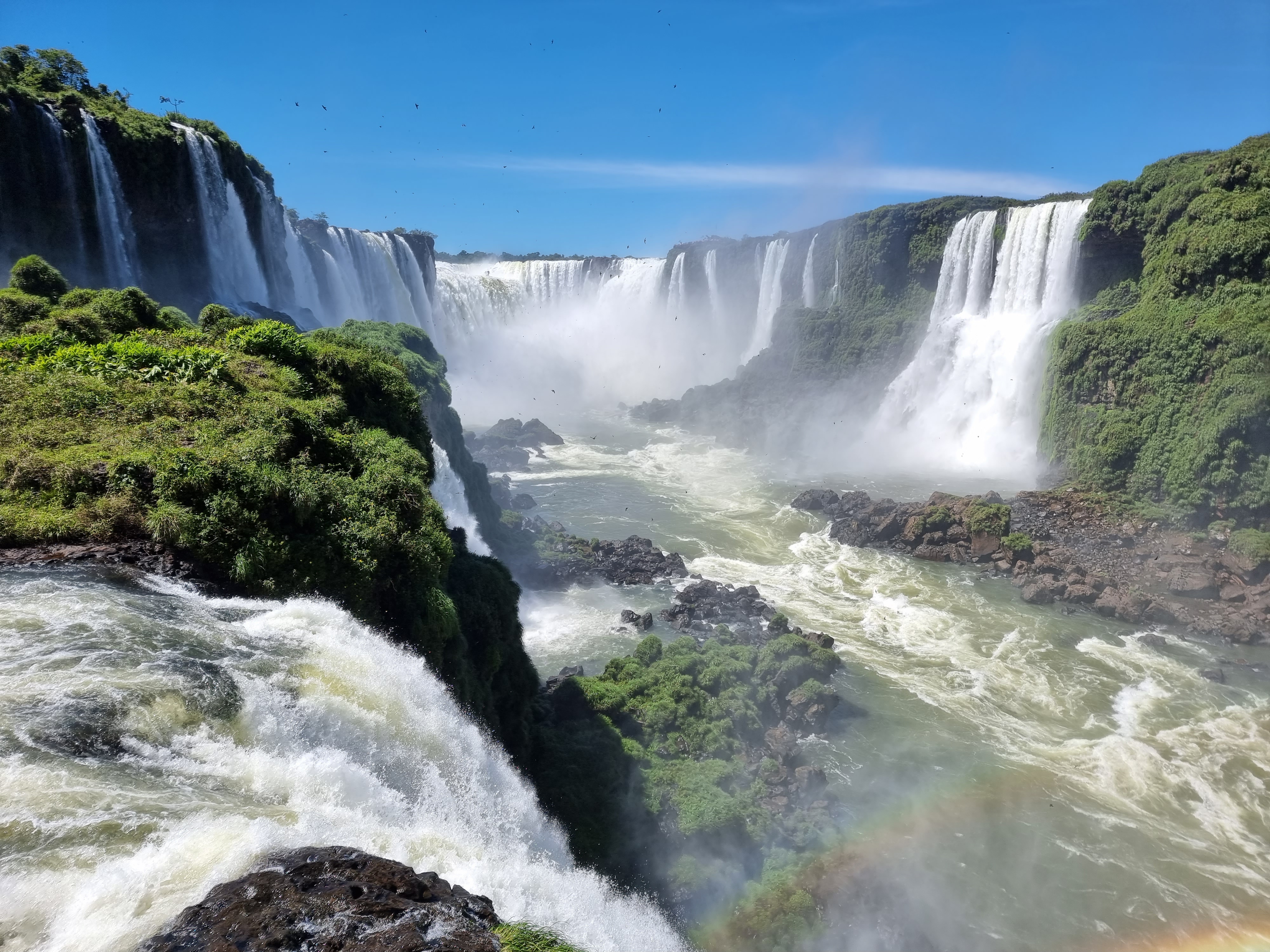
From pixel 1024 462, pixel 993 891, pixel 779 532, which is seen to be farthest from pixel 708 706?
pixel 1024 462

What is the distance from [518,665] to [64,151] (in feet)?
89.8

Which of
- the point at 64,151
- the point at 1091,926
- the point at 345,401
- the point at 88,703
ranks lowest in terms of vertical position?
the point at 1091,926

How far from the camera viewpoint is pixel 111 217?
26766mm

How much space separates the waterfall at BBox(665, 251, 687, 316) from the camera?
61.2 meters

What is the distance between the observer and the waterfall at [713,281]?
5950 cm

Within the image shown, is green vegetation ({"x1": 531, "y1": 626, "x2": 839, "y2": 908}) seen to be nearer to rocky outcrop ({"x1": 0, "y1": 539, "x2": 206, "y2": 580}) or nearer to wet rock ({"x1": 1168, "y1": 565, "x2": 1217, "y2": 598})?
rocky outcrop ({"x1": 0, "y1": 539, "x2": 206, "y2": 580})

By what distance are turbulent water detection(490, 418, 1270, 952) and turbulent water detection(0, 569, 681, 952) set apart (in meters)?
6.62

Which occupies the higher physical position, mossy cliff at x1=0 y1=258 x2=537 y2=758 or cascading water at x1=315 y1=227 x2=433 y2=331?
cascading water at x1=315 y1=227 x2=433 y2=331

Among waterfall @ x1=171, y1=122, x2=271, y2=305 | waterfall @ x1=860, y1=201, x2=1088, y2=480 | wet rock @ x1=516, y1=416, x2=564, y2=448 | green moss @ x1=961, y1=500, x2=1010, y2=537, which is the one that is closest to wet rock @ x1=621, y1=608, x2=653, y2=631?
green moss @ x1=961, y1=500, x2=1010, y2=537

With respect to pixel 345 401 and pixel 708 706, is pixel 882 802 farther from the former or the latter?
pixel 345 401

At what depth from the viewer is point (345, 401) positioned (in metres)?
13.2

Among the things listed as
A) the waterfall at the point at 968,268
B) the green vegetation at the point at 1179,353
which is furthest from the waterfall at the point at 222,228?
the green vegetation at the point at 1179,353

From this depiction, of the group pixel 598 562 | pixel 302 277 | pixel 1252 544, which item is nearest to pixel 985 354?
pixel 1252 544

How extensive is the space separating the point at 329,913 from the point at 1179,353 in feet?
117
